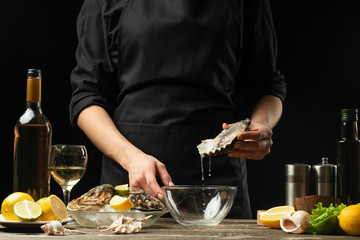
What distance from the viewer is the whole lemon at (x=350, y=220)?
1.10 metres

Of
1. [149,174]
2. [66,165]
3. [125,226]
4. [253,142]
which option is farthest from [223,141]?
[125,226]

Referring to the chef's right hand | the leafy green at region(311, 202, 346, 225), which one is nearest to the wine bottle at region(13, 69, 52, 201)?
the chef's right hand

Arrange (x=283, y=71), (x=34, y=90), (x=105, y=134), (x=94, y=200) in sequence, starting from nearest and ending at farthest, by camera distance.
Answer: (x=94, y=200)
(x=34, y=90)
(x=105, y=134)
(x=283, y=71)

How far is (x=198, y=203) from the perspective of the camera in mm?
1221

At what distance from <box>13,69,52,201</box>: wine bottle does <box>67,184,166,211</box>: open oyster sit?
20 cm

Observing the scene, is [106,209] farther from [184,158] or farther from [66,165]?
[184,158]

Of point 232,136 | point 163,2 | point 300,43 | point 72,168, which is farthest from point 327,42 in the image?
point 72,168

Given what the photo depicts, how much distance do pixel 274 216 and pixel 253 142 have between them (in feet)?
1.41

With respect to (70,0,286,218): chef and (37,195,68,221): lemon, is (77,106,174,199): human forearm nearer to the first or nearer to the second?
(70,0,286,218): chef

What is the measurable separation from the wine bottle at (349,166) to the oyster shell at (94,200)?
1.94ft

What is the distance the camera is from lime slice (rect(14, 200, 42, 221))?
3.75 ft

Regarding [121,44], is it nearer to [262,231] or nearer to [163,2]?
[163,2]

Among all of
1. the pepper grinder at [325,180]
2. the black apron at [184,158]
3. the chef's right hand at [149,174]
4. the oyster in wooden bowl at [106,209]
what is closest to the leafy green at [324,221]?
the pepper grinder at [325,180]

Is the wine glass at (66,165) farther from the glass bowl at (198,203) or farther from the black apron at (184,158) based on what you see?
the black apron at (184,158)
